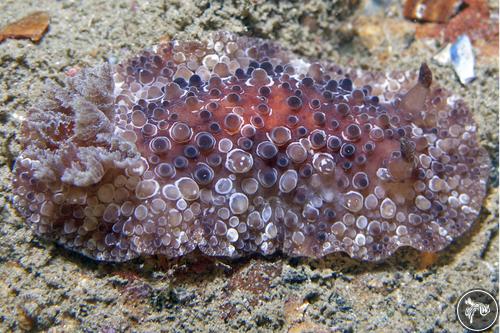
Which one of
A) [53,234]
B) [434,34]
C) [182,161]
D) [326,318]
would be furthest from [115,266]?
[434,34]

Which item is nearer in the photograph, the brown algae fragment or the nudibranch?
the nudibranch

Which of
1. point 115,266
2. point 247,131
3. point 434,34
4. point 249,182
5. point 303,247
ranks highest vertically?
point 434,34

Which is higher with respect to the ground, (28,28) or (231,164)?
(231,164)

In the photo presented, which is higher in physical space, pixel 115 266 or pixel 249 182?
pixel 249 182

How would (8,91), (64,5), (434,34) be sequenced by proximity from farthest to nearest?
(434,34), (64,5), (8,91)

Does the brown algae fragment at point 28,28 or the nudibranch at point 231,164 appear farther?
the brown algae fragment at point 28,28

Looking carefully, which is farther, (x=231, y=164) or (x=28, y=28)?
(x=28, y=28)

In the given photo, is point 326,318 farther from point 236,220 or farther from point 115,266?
point 115,266

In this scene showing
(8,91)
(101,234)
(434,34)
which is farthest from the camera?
(434,34)
